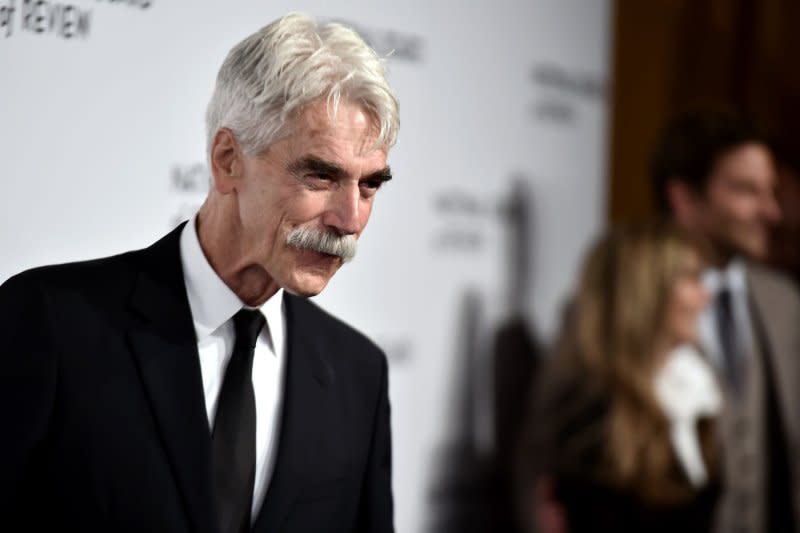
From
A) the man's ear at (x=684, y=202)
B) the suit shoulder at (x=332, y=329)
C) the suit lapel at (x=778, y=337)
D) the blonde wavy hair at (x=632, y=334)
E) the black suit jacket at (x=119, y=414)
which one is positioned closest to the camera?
the black suit jacket at (x=119, y=414)

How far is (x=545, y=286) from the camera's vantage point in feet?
8.34

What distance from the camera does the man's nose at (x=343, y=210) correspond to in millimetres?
1078

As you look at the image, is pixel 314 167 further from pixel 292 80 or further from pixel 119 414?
pixel 119 414

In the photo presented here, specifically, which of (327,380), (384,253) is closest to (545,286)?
(384,253)

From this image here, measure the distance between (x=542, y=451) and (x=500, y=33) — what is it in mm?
908

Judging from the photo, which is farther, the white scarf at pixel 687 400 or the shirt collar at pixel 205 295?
the white scarf at pixel 687 400

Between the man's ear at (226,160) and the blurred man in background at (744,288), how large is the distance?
1554mm

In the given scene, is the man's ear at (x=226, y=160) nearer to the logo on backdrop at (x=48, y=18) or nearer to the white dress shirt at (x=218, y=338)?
the white dress shirt at (x=218, y=338)

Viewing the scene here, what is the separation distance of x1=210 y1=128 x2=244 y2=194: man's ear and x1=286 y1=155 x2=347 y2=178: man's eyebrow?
57mm

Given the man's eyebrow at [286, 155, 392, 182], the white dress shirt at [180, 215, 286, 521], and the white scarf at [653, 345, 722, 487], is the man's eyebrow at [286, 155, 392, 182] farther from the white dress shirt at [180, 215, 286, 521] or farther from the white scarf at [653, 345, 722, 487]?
the white scarf at [653, 345, 722, 487]

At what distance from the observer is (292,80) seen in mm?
1037

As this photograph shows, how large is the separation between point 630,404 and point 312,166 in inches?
53.0

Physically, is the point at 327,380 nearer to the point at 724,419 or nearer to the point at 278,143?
the point at 278,143

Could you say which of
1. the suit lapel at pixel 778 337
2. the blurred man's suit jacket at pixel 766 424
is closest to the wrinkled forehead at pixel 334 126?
the blurred man's suit jacket at pixel 766 424
